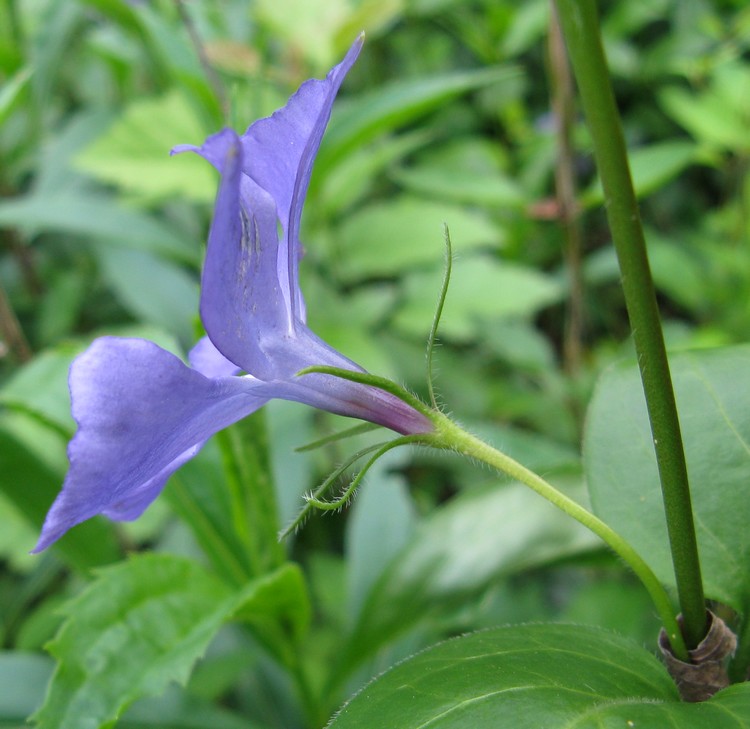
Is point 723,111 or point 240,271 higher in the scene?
point 240,271

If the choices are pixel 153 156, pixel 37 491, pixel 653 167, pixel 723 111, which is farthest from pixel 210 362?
pixel 723 111

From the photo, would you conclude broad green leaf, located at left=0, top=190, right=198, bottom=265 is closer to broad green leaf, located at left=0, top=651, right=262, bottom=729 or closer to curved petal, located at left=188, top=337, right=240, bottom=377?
broad green leaf, located at left=0, top=651, right=262, bottom=729

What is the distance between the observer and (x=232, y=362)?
509 mm

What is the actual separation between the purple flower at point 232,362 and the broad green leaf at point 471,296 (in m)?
1.03

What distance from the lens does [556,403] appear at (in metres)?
1.73

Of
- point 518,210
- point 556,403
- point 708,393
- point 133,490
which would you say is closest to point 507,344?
point 556,403

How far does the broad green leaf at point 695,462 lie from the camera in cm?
58

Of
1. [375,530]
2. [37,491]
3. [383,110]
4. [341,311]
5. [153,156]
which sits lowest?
[375,530]

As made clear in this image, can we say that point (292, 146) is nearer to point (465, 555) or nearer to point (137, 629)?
point (137, 629)

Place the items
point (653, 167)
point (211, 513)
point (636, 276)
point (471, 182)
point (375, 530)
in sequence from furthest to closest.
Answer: point (471, 182) → point (653, 167) → point (375, 530) → point (211, 513) → point (636, 276)

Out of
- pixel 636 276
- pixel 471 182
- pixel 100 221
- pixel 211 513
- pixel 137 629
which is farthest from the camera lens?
pixel 471 182

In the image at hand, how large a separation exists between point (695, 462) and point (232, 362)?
1.07 ft

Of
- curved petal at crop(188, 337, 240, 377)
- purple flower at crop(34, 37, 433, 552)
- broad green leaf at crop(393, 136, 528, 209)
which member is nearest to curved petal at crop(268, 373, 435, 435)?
purple flower at crop(34, 37, 433, 552)

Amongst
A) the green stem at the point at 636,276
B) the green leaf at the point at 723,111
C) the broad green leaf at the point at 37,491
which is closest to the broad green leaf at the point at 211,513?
the broad green leaf at the point at 37,491
